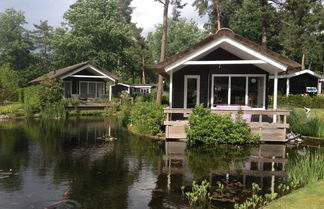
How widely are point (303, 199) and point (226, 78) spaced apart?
11.1m

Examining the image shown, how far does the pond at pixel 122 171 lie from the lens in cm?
624

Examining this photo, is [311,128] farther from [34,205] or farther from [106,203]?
[34,205]

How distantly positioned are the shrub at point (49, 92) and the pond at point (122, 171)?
1295 cm

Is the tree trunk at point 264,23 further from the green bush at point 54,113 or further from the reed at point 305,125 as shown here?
the green bush at point 54,113

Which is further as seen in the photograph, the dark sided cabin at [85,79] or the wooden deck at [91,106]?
the dark sided cabin at [85,79]

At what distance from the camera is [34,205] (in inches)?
230

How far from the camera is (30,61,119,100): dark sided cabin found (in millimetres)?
31312

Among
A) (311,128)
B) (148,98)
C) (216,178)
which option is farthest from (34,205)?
(148,98)

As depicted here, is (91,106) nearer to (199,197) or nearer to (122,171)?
(122,171)

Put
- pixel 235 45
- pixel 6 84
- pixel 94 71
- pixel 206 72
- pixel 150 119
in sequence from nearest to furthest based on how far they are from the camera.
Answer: pixel 235 45 < pixel 150 119 < pixel 206 72 < pixel 6 84 < pixel 94 71

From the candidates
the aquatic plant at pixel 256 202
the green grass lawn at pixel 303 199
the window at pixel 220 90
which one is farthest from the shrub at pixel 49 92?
the green grass lawn at pixel 303 199

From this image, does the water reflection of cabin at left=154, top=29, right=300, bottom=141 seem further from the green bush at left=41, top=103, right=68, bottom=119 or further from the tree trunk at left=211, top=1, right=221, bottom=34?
the tree trunk at left=211, top=1, right=221, bottom=34

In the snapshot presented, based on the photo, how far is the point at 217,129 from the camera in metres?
12.3

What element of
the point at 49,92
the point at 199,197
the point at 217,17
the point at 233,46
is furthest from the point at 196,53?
the point at 217,17
